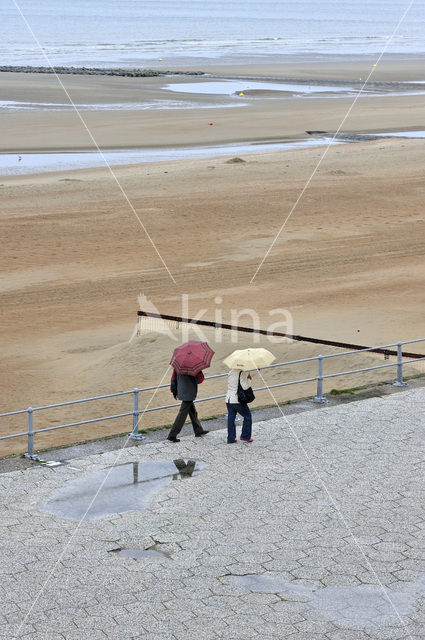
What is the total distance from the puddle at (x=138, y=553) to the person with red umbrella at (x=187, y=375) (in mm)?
3145

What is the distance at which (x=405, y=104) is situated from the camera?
6178 centimetres

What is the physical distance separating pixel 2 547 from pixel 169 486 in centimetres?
233

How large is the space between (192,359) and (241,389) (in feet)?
2.47

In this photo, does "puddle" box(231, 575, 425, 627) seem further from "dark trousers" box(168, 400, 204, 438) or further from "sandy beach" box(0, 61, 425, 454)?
"sandy beach" box(0, 61, 425, 454)

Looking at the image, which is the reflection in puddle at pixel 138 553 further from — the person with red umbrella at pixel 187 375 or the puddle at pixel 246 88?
the puddle at pixel 246 88

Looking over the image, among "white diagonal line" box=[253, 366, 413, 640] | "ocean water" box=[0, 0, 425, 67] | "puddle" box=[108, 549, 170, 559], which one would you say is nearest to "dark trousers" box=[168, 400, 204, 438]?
"white diagonal line" box=[253, 366, 413, 640]

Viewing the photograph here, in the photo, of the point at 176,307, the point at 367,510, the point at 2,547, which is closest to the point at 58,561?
the point at 2,547

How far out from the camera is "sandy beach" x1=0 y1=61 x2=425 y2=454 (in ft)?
65.2

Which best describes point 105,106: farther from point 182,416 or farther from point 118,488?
point 118,488

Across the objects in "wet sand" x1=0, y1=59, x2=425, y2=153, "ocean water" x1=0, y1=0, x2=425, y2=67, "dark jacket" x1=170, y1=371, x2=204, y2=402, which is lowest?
"dark jacket" x1=170, y1=371, x2=204, y2=402

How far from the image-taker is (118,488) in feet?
38.7

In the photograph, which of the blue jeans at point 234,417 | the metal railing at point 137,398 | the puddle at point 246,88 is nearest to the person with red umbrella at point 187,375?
the metal railing at point 137,398

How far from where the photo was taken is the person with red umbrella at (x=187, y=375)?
Answer: 43.0 feet

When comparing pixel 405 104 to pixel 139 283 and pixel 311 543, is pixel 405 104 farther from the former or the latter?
pixel 311 543
